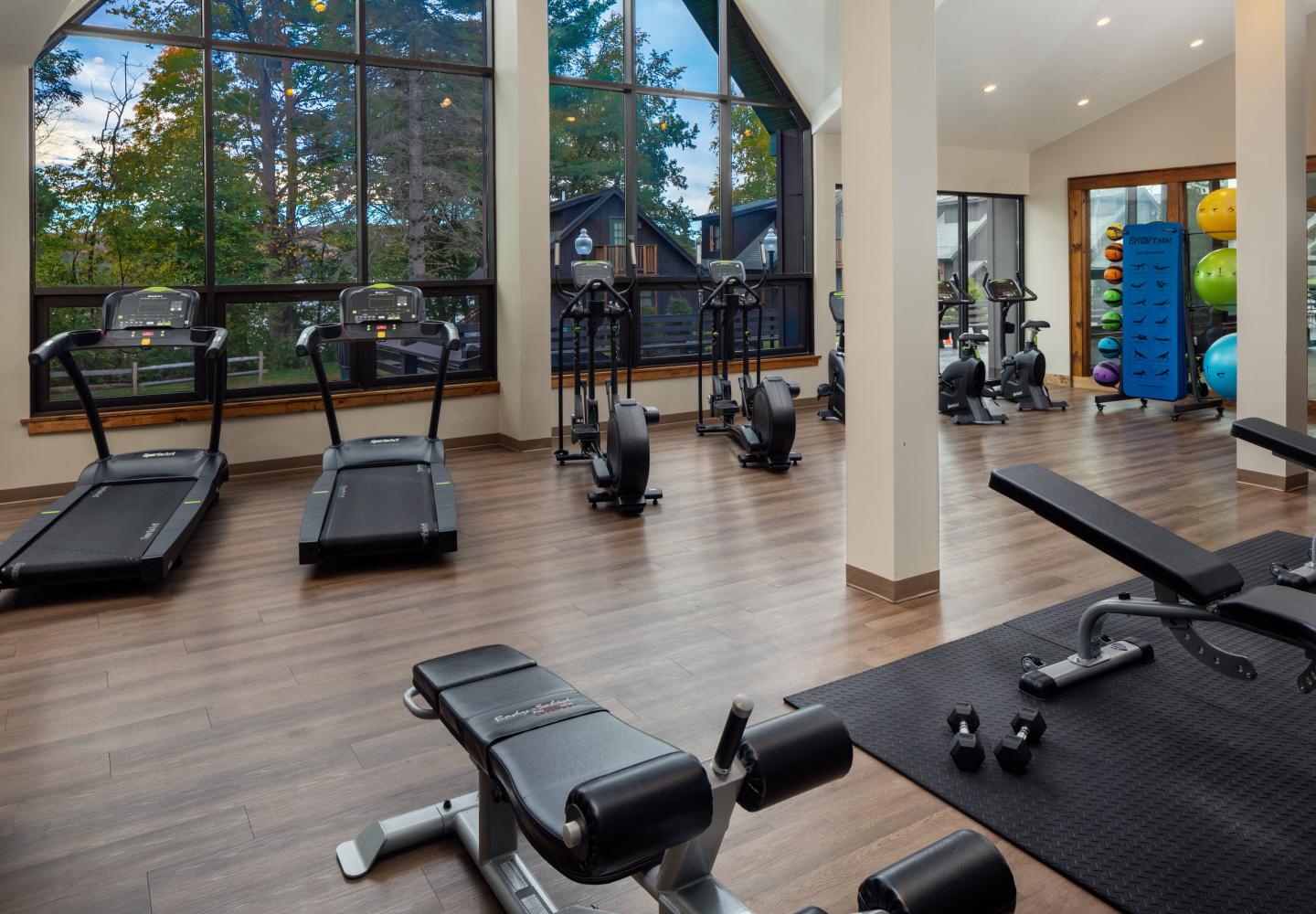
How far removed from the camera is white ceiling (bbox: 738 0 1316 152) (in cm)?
799

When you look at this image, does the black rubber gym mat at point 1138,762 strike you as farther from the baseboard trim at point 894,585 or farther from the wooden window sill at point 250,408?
the wooden window sill at point 250,408

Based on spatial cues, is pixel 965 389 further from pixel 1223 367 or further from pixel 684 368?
pixel 684 368

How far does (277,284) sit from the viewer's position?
21.8ft

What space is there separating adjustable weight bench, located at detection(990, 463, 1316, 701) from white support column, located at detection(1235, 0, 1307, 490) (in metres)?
3.12

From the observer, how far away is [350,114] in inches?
272

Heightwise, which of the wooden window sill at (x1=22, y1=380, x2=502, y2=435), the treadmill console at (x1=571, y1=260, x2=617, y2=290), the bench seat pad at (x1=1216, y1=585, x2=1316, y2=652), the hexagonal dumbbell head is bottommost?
the hexagonal dumbbell head

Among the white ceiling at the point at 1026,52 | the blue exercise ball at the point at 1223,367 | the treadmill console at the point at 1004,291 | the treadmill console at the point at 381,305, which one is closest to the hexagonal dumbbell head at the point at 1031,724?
the treadmill console at the point at 381,305

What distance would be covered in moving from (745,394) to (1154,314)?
421 centimetres

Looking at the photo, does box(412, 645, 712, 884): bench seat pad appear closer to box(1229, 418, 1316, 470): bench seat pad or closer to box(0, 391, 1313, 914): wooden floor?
box(0, 391, 1313, 914): wooden floor

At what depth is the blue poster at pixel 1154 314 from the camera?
844 cm

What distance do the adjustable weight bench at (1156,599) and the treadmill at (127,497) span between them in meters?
3.47

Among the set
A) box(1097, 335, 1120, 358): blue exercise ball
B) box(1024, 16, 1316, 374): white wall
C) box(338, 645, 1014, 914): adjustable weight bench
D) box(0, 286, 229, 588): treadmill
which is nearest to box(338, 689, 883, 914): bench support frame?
box(338, 645, 1014, 914): adjustable weight bench

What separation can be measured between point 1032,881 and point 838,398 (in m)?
6.60

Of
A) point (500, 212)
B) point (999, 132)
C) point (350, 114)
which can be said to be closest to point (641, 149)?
point (500, 212)
